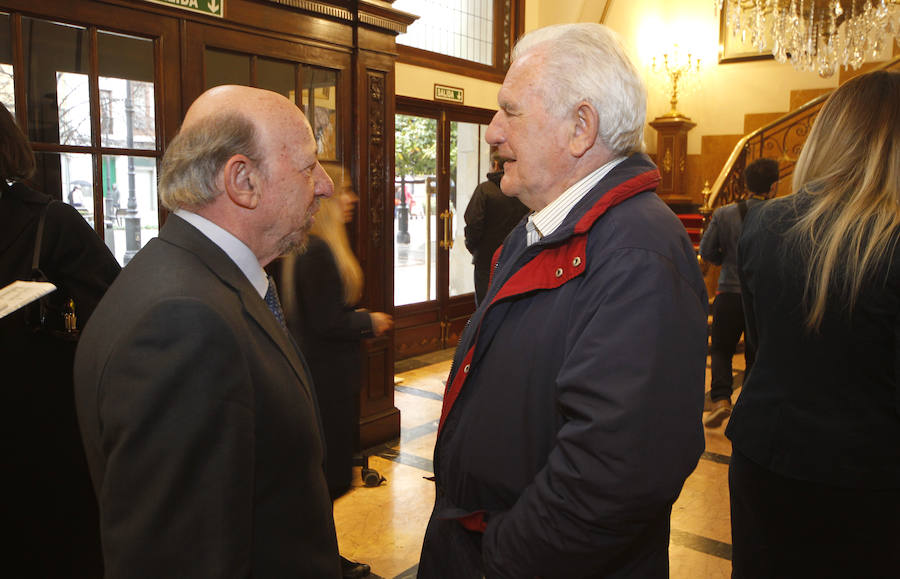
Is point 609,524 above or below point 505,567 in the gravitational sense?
above

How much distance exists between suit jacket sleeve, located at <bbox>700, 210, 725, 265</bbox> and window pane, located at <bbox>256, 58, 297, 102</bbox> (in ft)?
9.64

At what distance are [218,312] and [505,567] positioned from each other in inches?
25.9

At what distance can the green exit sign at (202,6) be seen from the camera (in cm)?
304

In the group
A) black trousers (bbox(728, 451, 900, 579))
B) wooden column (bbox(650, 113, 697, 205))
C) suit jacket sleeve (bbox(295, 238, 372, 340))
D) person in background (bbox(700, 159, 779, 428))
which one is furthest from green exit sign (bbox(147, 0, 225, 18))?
wooden column (bbox(650, 113, 697, 205))

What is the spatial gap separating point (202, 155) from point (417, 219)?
5730 mm

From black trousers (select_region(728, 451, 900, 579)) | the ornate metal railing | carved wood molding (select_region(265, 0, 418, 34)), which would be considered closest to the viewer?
black trousers (select_region(728, 451, 900, 579))

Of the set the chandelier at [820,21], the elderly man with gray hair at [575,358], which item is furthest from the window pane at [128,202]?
the chandelier at [820,21]

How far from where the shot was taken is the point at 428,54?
657cm

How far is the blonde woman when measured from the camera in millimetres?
1481

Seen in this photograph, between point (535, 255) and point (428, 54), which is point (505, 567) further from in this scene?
point (428, 54)

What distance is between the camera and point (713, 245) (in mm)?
4656

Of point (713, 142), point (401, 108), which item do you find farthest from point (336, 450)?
point (713, 142)

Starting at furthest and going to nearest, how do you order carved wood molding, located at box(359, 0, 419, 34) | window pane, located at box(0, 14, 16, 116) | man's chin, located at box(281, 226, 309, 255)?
carved wood molding, located at box(359, 0, 419, 34), window pane, located at box(0, 14, 16, 116), man's chin, located at box(281, 226, 309, 255)

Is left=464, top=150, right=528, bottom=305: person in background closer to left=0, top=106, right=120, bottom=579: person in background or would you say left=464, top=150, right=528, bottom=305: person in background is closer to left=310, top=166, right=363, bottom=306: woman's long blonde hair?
left=310, top=166, right=363, bottom=306: woman's long blonde hair
